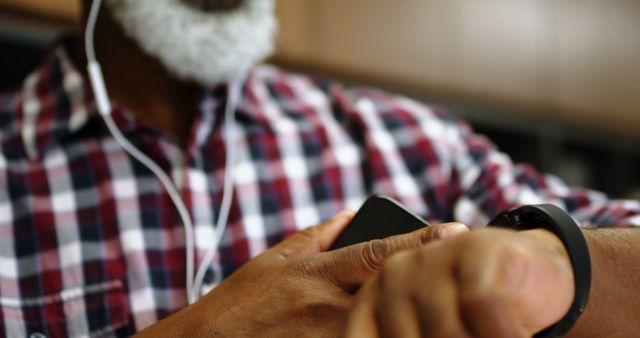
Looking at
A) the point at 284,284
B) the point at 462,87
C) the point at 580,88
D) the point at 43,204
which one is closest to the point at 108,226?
the point at 43,204

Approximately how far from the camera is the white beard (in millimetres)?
784

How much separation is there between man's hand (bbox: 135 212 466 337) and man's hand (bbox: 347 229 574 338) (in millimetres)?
81

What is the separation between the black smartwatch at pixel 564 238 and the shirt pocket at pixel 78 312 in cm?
42

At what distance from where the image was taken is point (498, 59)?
1562 mm

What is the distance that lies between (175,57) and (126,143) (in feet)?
0.39

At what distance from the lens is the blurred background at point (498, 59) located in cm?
123

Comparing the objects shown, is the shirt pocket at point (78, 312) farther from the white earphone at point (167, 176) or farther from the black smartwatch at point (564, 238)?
the black smartwatch at point (564, 238)

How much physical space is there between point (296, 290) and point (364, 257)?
0.20 feet

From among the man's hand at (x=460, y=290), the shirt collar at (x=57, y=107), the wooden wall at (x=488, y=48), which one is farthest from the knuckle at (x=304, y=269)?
the wooden wall at (x=488, y=48)

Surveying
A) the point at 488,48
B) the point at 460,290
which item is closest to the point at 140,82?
the point at 460,290

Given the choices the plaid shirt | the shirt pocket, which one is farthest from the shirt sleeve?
the shirt pocket

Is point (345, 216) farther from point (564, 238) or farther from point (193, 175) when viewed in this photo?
point (193, 175)

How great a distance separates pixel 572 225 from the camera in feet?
1.28

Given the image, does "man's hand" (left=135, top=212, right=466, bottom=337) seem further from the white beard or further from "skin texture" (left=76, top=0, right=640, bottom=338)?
the white beard
